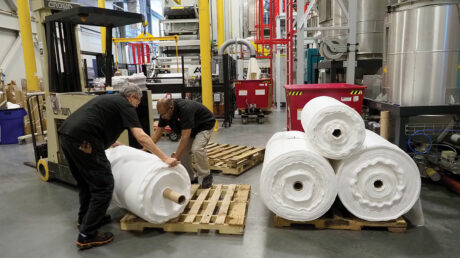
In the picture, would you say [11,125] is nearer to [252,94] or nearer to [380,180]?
[252,94]

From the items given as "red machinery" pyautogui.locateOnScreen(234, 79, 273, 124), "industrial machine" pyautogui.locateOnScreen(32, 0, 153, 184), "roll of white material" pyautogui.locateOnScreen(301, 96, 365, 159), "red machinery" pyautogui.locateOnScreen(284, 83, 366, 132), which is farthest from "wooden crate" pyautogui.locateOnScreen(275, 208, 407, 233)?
"red machinery" pyautogui.locateOnScreen(234, 79, 273, 124)

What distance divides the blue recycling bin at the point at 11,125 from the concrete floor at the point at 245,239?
5107 mm

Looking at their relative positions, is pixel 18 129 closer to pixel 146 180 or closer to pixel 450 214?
pixel 146 180

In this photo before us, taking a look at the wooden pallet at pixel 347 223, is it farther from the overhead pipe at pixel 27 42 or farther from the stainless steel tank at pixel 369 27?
the overhead pipe at pixel 27 42

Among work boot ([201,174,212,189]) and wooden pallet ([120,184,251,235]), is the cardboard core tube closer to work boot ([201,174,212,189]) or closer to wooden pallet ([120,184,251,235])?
wooden pallet ([120,184,251,235])

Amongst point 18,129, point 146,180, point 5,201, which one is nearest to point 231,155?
point 146,180

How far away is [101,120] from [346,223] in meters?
2.70

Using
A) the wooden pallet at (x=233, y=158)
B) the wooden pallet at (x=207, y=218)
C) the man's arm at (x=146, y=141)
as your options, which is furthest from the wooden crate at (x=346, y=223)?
the wooden pallet at (x=233, y=158)

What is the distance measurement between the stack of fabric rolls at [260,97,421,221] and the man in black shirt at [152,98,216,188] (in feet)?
4.73

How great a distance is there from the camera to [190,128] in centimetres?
423

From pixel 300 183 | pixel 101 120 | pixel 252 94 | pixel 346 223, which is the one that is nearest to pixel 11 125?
pixel 101 120

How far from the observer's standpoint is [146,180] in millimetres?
3182

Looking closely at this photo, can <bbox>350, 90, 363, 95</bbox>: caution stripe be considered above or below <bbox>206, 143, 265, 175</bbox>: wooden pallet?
above

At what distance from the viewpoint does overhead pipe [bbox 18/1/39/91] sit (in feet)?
31.9
